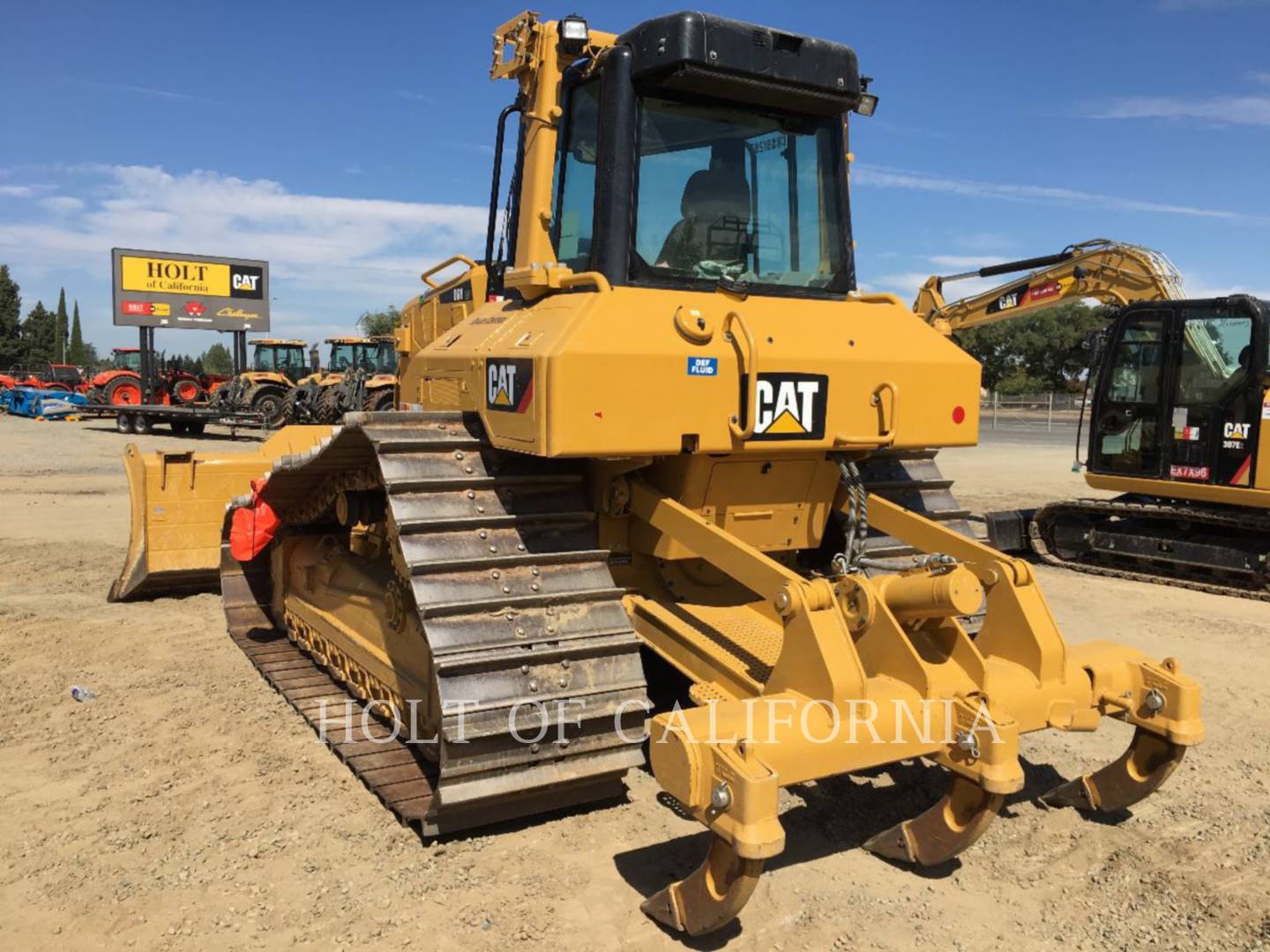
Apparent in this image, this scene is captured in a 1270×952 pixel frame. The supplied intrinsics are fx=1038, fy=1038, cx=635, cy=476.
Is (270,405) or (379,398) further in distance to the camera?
(270,405)

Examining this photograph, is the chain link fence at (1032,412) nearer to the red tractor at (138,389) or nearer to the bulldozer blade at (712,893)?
the red tractor at (138,389)

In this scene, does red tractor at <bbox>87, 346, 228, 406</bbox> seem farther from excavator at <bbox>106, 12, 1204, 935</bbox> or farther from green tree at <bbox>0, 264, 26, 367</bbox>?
green tree at <bbox>0, 264, 26, 367</bbox>

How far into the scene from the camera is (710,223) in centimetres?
465

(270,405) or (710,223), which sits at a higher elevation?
(710,223)

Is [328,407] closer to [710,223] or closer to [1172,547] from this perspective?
[1172,547]

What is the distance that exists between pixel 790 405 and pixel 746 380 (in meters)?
0.24

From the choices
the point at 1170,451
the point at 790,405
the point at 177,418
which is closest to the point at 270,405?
the point at 177,418

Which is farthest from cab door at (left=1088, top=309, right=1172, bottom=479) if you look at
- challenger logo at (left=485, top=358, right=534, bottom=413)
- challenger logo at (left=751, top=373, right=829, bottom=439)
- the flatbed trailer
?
the flatbed trailer

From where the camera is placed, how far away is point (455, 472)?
14.0 feet

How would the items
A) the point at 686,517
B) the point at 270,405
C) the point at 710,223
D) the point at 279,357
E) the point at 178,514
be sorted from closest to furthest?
1. the point at 686,517
2. the point at 710,223
3. the point at 178,514
4. the point at 270,405
5. the point at 279,357

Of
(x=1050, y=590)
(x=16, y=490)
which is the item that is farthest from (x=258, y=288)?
(x=1050, y=590)

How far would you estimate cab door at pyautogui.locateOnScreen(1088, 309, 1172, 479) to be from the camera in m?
10.2

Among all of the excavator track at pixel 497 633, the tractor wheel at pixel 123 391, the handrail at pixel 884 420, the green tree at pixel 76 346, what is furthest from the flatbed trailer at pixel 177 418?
the green tree at pixel 76 346

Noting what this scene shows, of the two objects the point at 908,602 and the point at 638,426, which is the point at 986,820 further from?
the point at 638,426
